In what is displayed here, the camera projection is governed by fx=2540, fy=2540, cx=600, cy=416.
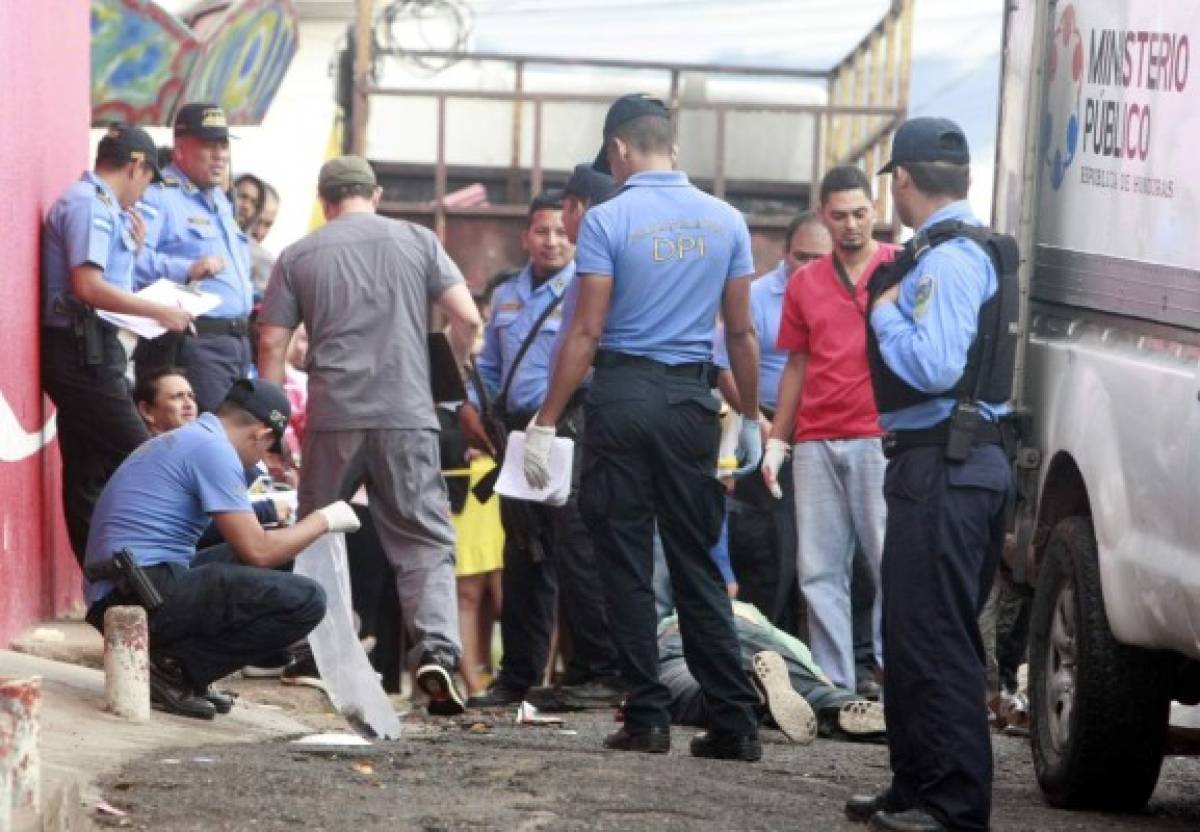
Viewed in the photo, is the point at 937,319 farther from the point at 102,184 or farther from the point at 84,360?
the point at 102,184

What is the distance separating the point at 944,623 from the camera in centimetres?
648

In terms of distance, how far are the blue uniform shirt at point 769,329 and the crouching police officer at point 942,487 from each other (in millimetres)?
4317

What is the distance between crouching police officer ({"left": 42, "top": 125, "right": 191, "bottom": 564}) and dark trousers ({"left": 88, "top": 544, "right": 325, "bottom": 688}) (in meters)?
1.28

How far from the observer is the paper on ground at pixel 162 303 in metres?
9.45

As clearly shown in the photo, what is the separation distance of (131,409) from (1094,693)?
410 cm

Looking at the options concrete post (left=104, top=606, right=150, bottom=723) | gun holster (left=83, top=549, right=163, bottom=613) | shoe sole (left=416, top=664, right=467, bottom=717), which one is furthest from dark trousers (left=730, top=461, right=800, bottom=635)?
concrete post (left=104, top=606, right=150, bottom=723)

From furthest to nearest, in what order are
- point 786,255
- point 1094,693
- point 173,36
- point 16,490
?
point 173,36 < point 786,255 < point 16,490 < point 1094,693

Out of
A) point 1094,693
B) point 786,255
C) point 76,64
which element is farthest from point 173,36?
point 1094,693

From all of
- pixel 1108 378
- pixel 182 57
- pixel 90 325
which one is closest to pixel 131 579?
pixel 90 325

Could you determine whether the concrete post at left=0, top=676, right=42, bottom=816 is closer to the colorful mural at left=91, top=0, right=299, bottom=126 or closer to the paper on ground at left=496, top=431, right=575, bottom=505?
the paper on ground at left=496, top=431, right=575, bottom=505

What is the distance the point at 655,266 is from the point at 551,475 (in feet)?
3.05

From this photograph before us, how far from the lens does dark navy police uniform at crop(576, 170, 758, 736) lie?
8.00 m

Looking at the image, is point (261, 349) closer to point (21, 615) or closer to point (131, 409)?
point (131, 409)

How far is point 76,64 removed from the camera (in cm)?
1073
